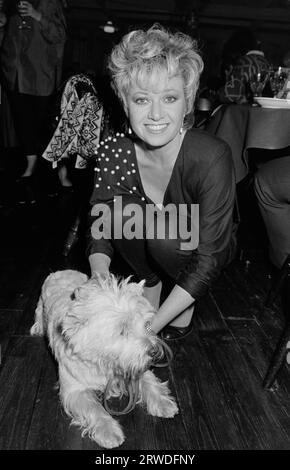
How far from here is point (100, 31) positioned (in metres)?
10.7

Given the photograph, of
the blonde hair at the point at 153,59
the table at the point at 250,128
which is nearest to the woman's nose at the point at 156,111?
the blonde hair at the point at 153,59

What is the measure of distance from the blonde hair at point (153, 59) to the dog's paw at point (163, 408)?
1304 mm

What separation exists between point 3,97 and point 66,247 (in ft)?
15.0

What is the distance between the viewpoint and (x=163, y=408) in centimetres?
180

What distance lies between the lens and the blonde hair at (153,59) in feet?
5.99

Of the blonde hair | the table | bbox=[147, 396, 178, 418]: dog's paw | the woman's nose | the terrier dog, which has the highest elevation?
the blonde hair

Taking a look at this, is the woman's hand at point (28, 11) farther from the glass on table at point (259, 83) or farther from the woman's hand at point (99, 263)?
the woman's hand at point (99, 263)

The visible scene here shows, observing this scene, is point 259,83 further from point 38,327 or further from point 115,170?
point 38,327

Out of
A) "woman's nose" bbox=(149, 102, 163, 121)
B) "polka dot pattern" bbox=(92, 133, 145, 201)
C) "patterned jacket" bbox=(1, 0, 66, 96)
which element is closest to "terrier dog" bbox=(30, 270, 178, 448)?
"polka dot pattern" bbox=(92, 133, 145, 201)

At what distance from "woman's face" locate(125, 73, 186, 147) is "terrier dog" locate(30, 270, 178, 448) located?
26.0 inches

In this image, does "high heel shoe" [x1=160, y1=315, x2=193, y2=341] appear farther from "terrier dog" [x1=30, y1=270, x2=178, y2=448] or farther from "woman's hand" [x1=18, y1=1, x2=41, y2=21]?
"woman's hand" [x1=18, y1=1, x2=41, y2=21]

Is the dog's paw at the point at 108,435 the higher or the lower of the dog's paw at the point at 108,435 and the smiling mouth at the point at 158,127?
the lower

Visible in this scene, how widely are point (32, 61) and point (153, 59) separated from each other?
3.70 metres

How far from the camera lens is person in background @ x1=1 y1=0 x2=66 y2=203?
16.0 ft
